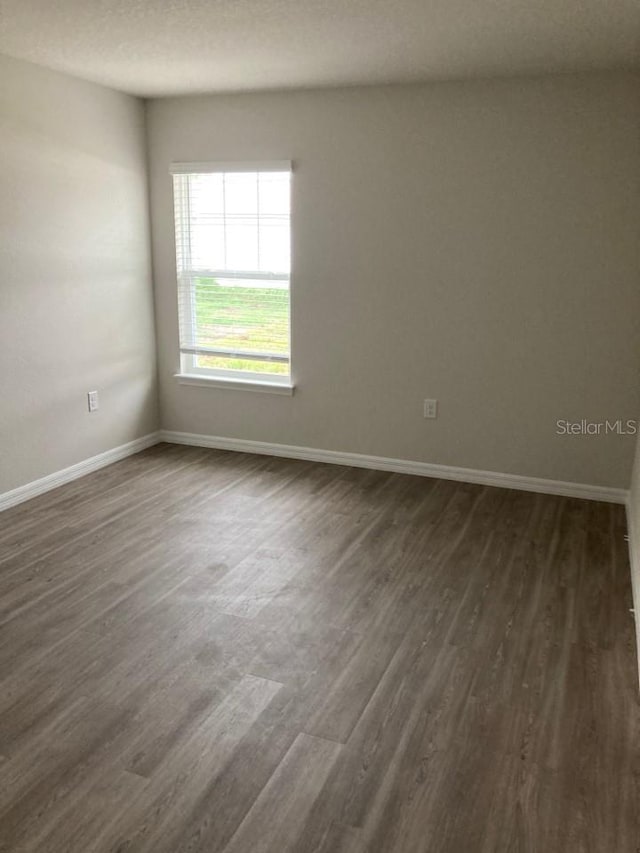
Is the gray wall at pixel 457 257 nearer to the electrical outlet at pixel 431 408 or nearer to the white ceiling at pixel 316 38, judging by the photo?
the electrical outlet at pixel 431 408

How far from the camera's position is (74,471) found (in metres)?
4.56

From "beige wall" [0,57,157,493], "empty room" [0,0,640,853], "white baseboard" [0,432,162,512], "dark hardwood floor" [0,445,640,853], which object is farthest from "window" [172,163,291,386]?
"dark hardwood floor" [0,445,640,853]

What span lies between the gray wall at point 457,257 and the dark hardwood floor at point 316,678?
0.67 metres

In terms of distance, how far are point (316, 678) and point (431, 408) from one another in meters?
2.41

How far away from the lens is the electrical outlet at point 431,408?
456 cm

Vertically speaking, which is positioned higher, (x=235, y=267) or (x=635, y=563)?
(x=235, y=267)

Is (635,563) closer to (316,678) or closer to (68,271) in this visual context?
(316,678)

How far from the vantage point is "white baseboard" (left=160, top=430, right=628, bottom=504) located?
169 inches

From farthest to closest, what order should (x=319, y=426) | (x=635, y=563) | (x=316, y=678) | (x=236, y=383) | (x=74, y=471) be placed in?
(x=236, y=383)
(x=319, y=426)
(x=74, y=471)
(x=635, y=563)
(x=316, y=678)

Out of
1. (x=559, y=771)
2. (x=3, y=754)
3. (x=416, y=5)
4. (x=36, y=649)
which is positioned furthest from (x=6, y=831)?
(x=416, y=5)

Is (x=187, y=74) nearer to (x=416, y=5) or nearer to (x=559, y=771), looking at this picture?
(x=416, y=5)

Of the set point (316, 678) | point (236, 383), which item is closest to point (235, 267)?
point (236, 383)

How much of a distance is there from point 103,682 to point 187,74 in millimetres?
3260

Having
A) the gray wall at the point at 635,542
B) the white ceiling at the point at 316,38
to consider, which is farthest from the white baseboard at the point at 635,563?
the white ceiling at the point at 316,38
